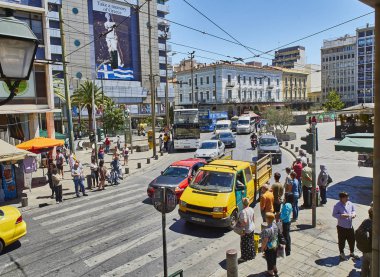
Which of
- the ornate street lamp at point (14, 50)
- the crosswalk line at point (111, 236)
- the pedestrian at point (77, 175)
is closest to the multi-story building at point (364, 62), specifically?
the pedestrian at point (77, 175)

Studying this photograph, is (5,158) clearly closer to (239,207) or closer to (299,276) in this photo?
(239,207)

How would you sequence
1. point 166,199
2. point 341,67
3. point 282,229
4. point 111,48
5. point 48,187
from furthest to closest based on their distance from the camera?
point 341,67 → point 111,48 → point 48,187 → point 282,229 → point 166,199

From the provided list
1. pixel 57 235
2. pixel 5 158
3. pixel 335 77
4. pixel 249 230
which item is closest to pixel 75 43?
pixel 5 158

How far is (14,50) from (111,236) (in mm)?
7790

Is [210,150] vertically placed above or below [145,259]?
above

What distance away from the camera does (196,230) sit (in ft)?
33.1

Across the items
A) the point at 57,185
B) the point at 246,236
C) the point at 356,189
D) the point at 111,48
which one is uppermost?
the point at 111,48

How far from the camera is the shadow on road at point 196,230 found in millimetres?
9734

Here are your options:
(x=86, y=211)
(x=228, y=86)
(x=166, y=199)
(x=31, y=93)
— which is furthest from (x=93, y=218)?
(x=228, y=86)

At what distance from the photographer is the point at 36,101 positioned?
22.7m

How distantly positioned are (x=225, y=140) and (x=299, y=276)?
2357cm

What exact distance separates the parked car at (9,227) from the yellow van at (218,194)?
15.9ft

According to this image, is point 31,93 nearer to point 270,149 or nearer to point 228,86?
point 270,149

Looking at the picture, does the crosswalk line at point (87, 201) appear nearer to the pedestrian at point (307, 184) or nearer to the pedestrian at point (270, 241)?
the pedestrian at point (307, 184)
